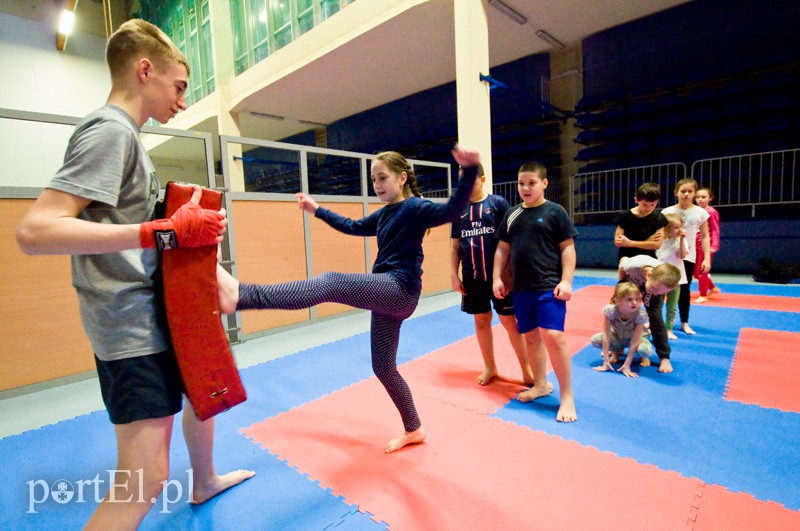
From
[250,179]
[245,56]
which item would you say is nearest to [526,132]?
[245,56]

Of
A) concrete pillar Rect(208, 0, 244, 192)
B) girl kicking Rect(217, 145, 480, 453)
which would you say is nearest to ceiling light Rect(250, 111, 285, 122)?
concrete pillar Rect(208, 0, 244, 192)

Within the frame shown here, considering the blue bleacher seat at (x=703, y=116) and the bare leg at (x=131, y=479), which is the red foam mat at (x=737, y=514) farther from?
the blue bleacher seat at (x=703, y=116)

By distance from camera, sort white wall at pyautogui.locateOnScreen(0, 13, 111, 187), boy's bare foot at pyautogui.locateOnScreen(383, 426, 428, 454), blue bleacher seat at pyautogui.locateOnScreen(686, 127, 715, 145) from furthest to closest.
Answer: white wall at pyautogui.locateOnScreen(0, 13, 111, 187), blue bleacher seat at pyautogui.locateOnScreen(686, 127, 715, 145), boy's bare foot at pyautogui.locateOnScreen(383, 426, 428, 454)

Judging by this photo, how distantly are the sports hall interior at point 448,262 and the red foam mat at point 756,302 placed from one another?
2.2 inches

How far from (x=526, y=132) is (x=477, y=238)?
8040 millimetres

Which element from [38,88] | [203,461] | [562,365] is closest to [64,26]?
[38,88]

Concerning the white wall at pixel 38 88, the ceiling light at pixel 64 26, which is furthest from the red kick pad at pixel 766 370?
the white wall at pixel 38 88

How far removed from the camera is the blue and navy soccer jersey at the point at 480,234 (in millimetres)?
2730

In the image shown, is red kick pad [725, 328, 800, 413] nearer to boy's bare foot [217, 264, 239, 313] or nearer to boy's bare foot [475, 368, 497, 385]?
boy's bare foot [475, 368, 497, 385]

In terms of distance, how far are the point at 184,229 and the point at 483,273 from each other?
6.87 feet

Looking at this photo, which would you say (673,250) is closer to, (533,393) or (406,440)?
(533,393)

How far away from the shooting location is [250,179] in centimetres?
1806

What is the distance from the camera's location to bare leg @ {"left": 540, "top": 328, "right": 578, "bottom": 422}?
2254 millimetres

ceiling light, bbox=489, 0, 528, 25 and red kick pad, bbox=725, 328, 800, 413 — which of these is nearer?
red kick pad, bbox=725, 328, 800, 413
